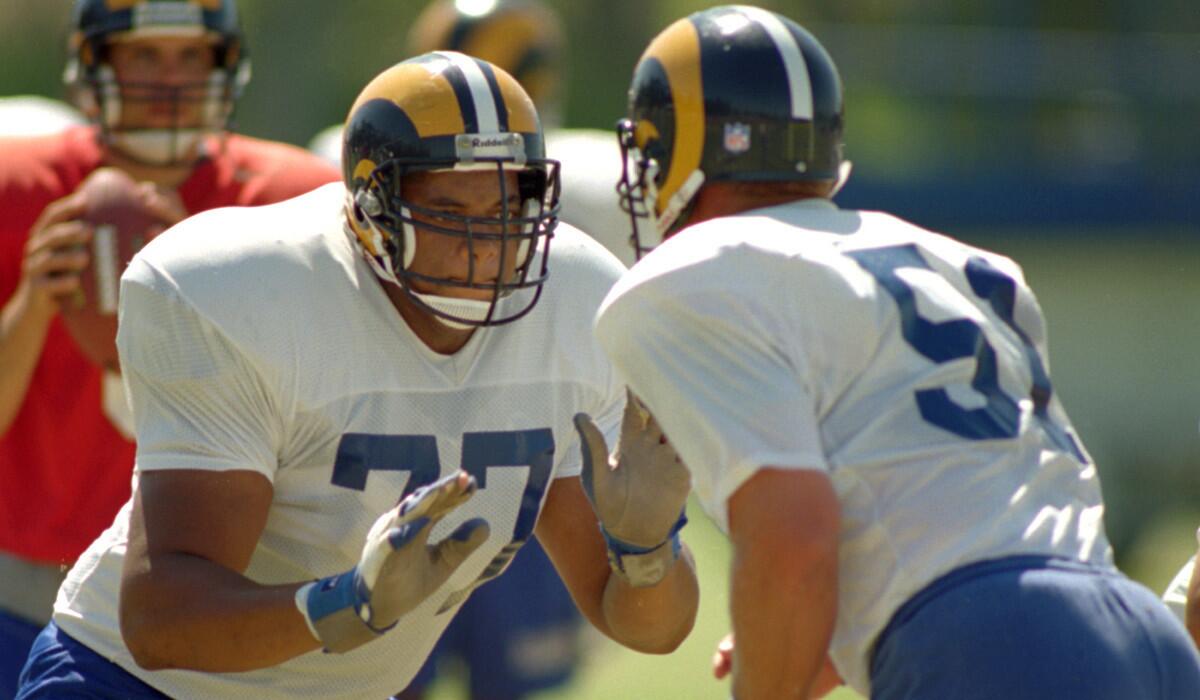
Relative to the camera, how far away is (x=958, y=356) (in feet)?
7.61

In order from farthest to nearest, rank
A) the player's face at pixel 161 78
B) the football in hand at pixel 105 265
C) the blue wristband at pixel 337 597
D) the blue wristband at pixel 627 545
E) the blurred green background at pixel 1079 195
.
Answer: the blurred green background at pixel 1079 195, the player's face at pixel 161 78, the football in hand at pixel 105 265, the blue wristband at pixel 627 545, the blue wristband at pixel 337 597

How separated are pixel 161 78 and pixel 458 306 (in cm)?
188

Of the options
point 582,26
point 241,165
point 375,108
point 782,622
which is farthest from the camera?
point 582,26

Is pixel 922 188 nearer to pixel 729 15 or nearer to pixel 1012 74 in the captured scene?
pixel 1012 74

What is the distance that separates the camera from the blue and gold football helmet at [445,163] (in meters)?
2.82

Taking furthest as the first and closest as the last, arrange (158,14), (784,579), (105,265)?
(158,14), (105,265), (784,579)

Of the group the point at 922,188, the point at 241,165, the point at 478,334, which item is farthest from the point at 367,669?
the point at 922,188

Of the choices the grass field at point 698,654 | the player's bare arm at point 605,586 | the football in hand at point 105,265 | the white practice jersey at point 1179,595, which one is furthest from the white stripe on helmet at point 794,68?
the grass field at point 698,654

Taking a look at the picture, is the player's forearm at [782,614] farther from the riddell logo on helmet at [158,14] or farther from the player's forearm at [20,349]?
the riddell logo on helmet at [158,14]

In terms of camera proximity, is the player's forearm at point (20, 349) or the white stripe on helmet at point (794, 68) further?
the player's forearm at point (20, 349)

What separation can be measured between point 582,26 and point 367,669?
1695cm

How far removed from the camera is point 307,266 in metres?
2.81

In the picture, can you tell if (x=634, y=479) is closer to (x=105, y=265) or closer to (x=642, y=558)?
(x=642, y=558)

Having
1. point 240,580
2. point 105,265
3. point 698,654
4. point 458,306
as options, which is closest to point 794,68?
point 458,306
